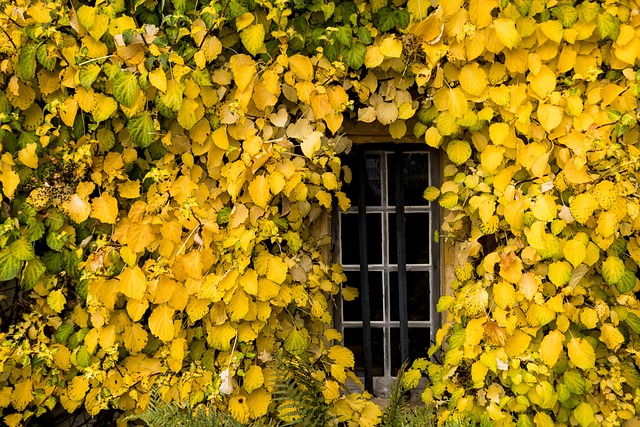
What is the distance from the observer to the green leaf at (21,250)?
7.68ft

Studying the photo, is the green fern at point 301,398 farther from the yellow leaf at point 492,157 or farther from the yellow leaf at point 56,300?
the yellow leaf at point 56,300

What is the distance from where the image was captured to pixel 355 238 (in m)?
2.77

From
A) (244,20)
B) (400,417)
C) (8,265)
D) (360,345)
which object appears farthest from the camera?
(360,345)

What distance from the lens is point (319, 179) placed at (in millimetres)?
2375

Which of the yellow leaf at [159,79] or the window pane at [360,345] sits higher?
the yellow leaf at [159,79]

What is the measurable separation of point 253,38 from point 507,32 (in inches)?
35.2

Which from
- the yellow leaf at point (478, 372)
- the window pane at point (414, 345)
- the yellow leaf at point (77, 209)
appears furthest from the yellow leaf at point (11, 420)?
the yellow leaf at point (478, 372)

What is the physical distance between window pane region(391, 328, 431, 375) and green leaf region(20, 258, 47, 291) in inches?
59.8

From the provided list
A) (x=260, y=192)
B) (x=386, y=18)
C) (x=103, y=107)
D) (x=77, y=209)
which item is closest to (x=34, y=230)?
(x=77, y=209)

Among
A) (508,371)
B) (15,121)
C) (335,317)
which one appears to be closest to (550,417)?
(508,371)

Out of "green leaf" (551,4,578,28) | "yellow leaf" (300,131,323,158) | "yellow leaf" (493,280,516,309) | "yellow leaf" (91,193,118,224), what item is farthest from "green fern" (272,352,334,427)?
"green leaf" (551,4,578,28)

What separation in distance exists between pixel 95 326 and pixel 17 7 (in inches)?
48.5

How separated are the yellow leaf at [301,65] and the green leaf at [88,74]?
697mm

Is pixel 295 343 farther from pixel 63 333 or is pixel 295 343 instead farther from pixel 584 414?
pixel 584 414
